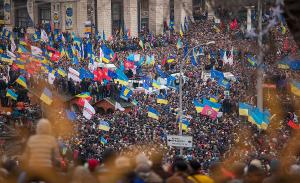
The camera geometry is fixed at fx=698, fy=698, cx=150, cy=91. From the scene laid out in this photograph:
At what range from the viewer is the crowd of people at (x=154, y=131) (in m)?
9.48

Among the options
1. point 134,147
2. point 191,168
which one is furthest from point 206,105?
point 191,168

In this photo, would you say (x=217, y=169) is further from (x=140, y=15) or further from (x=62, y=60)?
(x=140, y=15)

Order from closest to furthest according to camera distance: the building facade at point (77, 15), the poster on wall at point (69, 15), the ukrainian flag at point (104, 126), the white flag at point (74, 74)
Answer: the ukrainian flag at point (104, 126), the white flag at point (74, 74), the poster on wall at point (69, 15), the building facade at point (77, 15)

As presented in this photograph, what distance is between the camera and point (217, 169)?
11.6 meters

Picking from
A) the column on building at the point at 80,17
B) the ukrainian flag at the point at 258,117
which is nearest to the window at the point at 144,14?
the column on building at the point at 80,17

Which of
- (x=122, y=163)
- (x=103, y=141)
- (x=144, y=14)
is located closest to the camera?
(x=122, y=163)

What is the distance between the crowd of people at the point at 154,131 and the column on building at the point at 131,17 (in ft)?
70.7

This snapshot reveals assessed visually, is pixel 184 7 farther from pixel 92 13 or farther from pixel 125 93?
pixel 92 13

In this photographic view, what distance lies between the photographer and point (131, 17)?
225 ft

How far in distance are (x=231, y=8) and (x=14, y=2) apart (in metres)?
60.7

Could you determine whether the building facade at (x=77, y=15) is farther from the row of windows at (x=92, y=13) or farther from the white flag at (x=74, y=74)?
the white flag at (x=74, y=74)

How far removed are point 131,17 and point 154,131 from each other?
43633mm

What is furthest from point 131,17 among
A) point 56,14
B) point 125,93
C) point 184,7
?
point 184,7

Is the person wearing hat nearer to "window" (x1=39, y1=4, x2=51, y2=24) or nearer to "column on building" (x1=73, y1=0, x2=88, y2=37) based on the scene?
"column on building" (x1=73, y1=0, x2=88, y2=37)
